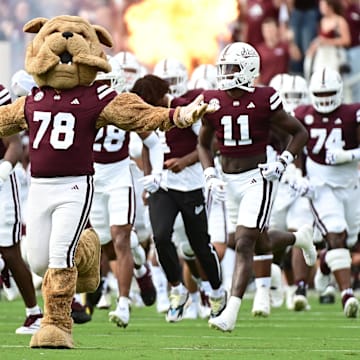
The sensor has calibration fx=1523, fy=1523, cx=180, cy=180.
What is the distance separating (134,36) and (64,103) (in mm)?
12661

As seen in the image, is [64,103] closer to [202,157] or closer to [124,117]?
[124,117]

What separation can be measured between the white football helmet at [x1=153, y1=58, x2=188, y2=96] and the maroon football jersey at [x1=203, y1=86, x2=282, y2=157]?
2.05 m

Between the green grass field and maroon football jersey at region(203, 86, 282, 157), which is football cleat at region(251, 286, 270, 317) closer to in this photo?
the green grass field

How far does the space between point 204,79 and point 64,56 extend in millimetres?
5581

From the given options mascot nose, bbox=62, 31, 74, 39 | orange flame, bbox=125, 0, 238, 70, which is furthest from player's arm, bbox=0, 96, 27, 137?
orange flame, bbox=125, 0, 238, 70

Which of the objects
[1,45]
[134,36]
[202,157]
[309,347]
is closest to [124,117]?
[309,347]

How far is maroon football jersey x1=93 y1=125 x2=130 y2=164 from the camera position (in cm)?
1223

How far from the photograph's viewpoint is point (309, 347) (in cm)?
906

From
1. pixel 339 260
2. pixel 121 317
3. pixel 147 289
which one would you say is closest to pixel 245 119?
pixel 121 317

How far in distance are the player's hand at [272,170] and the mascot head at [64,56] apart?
6.74 feet

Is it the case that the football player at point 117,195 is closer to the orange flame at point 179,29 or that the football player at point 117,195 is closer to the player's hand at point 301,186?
the player's hand at point 301,186

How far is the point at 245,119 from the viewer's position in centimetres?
1097

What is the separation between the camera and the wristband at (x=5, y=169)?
994 centimetres

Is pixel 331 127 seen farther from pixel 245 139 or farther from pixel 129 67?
pixel 129 67
